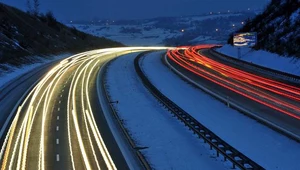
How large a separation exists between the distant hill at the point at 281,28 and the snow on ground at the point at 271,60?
32.2 inches

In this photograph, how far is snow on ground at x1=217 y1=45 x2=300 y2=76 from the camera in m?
50.6

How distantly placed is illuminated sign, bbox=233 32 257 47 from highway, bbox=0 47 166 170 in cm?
3509

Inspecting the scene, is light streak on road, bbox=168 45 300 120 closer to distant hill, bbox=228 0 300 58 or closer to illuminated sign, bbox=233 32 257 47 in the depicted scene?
distant hill, bbox=228 0 300 58

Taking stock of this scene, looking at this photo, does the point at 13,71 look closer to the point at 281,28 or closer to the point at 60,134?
the point at 60,134

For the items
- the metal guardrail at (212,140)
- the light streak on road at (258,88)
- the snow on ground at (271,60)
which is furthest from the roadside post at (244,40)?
the metal guardrail at (212,140)

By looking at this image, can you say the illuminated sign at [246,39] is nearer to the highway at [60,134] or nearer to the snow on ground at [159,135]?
the snow on ground at [159,135]

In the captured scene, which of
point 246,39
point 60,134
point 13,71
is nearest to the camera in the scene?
point 60,134

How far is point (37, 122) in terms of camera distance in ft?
101

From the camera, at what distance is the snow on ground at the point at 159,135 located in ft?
68.1

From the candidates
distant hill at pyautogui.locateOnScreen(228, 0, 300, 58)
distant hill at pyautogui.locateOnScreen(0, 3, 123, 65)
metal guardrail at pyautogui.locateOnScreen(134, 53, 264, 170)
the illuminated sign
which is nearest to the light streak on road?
metal guardrail at pyautogui.locateOnScreen(134, 53, 264, 170)

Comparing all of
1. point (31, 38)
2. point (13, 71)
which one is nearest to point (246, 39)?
point (13, 71)

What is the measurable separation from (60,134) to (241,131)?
11855mm

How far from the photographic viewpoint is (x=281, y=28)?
211ft

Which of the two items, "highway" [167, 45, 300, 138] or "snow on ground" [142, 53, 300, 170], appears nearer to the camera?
"snow on ground" [142, 53, 300, 170]
